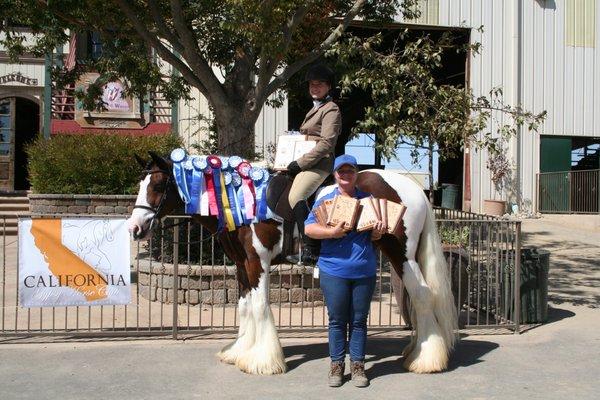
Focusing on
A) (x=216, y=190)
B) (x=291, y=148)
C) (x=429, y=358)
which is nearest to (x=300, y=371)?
(x=429, y=358)

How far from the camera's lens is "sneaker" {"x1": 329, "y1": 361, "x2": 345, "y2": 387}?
5.28m

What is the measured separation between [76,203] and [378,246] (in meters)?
11.0

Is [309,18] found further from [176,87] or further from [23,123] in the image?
[23,123]

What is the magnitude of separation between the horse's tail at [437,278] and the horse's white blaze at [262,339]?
1548 mm

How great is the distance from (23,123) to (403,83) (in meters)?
15.7

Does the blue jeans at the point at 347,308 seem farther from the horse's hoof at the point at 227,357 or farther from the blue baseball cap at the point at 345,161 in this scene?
the horse's hoof at the point at 227,357

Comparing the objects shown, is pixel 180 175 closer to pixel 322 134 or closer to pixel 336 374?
pixel 322 134

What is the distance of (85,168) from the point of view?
15328 millimetres

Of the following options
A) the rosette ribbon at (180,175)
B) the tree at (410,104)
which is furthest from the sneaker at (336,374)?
the tree at (410,104)

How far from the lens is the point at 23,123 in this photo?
2061 centimetres

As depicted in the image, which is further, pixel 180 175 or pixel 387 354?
pixel 387 354

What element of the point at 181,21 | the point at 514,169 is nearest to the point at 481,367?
the point at 181,21

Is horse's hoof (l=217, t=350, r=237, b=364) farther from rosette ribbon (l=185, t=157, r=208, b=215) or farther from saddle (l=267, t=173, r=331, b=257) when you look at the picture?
rosette ribbon (l=185, t=157, r=208, b=215)

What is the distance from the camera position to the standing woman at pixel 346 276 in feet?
16.9
